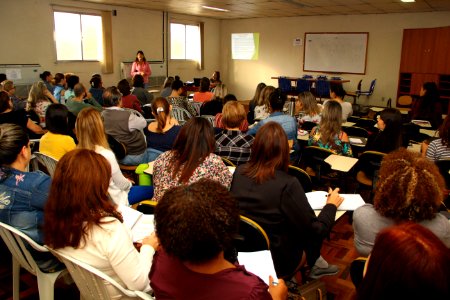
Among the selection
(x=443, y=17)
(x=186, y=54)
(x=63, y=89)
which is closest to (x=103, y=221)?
(x=63, y=89)

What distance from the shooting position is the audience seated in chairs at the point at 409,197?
68.4 inches

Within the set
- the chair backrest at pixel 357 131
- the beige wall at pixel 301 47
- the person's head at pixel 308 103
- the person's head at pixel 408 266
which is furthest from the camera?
the beige wall at pixel 301 47

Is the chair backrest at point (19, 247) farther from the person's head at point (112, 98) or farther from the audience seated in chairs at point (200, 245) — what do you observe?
the person's head at point (112, 98)

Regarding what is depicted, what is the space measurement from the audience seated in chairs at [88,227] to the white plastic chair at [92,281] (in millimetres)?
47

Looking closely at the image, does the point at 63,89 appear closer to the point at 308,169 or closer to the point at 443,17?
the point at 308,169

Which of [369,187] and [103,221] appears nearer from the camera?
[103,221]

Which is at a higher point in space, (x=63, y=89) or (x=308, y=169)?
(x=63, y=89)

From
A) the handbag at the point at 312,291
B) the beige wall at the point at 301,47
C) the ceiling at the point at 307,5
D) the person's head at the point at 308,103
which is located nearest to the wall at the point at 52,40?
the ceiling at the point at 307,5

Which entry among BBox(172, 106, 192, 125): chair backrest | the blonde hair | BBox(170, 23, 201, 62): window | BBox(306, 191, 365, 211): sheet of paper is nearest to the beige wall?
BBox(170, 23, 201, 62): window

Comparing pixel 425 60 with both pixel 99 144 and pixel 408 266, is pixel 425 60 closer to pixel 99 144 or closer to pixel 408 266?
pixel 99 144

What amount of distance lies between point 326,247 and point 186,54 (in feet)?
35.1

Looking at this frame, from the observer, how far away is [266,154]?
7.13ft

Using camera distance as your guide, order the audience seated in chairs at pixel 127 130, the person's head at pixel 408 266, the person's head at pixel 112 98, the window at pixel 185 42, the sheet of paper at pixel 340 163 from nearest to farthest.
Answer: the person's head at pixel 408 266 < the sheet of paper at pixel 340 163 < the audience seated in chairs at pixel 127 130 < the person's head at pixel 112 98 < the window at pixel 185 42

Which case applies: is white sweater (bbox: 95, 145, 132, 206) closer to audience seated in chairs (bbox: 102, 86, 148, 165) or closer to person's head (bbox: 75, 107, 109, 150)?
person's head (bbox: 75, 107, 109, 150)
